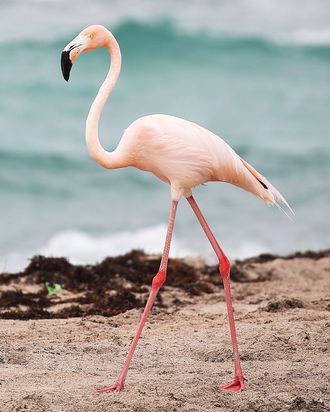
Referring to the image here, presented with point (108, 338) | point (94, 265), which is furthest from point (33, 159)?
point (108, 338)

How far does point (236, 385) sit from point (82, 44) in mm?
2651

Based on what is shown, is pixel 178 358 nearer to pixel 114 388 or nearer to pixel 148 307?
pixel 148 307

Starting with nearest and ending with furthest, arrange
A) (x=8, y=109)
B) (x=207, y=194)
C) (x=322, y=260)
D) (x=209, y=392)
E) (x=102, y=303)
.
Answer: (x=209, y=392) < (x=102, y=303) < (x=322, y=260) < (x=207, y=194) < (x=8, y=109)

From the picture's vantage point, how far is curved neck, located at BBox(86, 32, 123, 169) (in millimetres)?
5707

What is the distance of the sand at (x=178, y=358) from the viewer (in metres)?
5.18

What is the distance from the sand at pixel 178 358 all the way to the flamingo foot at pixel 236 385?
0.07 m

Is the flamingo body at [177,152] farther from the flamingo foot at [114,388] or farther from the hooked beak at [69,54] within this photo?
the flamingo foot at [114,388]

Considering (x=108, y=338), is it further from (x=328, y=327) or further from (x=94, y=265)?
(x=94, y=265)

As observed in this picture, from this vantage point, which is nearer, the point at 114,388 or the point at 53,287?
the point at 114,388

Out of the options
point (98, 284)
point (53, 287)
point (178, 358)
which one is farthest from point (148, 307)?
point (98, 284)

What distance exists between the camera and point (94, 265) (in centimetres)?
1094

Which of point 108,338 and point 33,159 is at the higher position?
point 33,159

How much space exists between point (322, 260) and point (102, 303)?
13.6 feet

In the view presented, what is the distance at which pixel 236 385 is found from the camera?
5.62 metres
